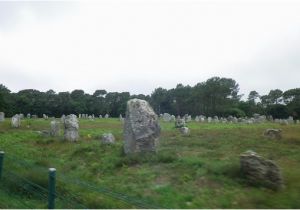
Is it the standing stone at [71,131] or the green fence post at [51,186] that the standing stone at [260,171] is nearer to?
the green fence post at [51,186]

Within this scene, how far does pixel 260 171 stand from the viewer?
12789mm

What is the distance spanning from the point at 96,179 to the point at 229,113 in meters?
75.8

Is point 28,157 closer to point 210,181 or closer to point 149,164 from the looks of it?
point 149,164

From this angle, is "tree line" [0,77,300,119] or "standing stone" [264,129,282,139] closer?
"standing stone" [264,129,282,139]

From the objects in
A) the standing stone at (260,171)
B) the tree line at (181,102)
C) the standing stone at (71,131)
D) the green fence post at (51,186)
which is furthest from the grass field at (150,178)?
the tree line at (181,102)

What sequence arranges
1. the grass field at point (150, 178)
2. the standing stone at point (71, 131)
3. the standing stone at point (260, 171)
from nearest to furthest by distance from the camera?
the grass field at point (150, 178)
the standing stone at point (260, 171)
the standing stone at point (71, 131)

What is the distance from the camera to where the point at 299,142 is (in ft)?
75.0

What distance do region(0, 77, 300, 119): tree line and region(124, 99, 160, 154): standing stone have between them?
61.8 meters

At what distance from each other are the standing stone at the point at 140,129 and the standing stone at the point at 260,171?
242 inches

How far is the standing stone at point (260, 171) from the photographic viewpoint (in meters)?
12.4

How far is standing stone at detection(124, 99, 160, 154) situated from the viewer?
1878cm

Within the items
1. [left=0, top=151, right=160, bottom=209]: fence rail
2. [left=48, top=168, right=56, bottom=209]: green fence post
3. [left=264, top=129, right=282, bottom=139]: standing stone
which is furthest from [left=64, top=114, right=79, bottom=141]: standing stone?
[left=48, top=168, right=56, bottom=209]: green fence post

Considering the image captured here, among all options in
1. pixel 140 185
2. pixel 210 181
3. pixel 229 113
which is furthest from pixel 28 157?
pixel 229 113

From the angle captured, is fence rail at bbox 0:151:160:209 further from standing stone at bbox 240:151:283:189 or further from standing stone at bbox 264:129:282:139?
standing stone at bbox 264:129:282:139
